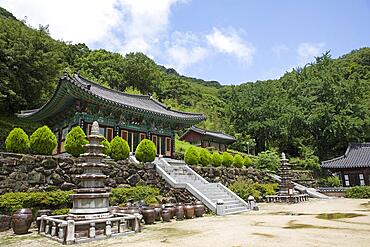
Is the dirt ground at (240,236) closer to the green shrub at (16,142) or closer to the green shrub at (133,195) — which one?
the green shrub at (133,195)

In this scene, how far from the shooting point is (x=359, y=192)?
2166 cm

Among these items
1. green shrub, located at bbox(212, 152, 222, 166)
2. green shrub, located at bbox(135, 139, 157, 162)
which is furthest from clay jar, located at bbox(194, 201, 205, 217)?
green shrub, located at bbox(212, 152, 222, 166)

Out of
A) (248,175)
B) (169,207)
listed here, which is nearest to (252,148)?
(248,175)

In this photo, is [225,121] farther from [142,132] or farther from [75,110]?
[75,110]

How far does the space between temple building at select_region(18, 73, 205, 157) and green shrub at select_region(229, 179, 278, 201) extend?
639 centimetres

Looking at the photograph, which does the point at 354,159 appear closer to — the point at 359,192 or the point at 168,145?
the point at 359,192

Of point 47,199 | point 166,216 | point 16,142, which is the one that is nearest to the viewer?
point 47,199

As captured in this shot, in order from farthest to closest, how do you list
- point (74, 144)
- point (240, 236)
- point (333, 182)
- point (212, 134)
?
point (212, 134) → point (333, 182) → point (74, 144) → point (240, 236)

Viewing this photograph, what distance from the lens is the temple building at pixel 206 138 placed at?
36.7m

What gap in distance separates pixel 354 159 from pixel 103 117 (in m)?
20.9

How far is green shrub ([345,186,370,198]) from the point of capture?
2143 centimetres

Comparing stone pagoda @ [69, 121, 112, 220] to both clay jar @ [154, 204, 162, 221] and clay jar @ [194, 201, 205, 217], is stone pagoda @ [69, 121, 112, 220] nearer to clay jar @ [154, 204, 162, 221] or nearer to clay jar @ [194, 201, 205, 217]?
clay jar @ [154, 204, 162, 221]

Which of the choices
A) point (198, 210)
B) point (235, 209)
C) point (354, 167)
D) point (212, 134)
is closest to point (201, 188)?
point (235, 209)

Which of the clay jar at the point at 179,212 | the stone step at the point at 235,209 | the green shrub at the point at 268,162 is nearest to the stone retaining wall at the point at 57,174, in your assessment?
the stone step at the point at 235,209
